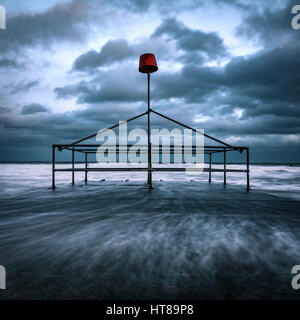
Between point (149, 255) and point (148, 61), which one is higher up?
point (148, 61)

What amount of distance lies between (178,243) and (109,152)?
4.95 metres

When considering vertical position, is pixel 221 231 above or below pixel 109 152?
below

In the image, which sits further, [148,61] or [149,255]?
[148,61]

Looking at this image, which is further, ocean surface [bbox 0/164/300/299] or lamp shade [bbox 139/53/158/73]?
lamp shade [bbox 139/53/158/73]

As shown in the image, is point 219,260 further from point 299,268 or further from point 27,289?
point 27,289

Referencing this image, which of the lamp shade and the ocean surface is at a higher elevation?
the lamp shade

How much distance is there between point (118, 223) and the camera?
2.54 meters

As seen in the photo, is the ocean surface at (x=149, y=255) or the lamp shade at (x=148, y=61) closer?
the ocean surface at (x=149, y=255)

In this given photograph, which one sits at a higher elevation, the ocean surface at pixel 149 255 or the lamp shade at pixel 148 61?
the lamp shade at pixel 148 61

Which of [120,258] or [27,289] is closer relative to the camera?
[27,289]
